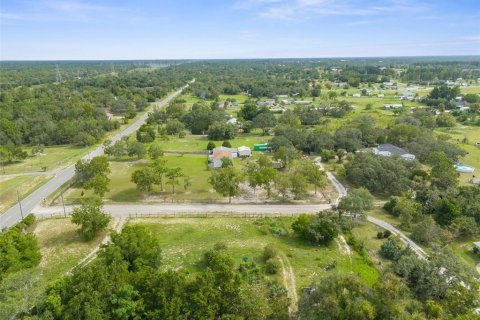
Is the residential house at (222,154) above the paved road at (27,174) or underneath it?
above

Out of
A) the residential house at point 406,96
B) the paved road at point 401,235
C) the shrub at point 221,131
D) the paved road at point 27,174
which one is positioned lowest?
the paved road at point 401,235

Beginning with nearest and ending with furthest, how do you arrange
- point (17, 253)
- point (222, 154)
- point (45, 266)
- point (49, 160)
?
point (17, 253)
point (45, 266)
point (222, 154)
point (49, 160)

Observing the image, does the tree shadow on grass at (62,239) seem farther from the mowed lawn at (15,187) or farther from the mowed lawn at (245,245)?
the mowed lawn at (15,187)

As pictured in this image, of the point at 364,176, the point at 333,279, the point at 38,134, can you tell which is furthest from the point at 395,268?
the point at 38,134

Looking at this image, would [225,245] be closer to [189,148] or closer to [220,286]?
[220,286]

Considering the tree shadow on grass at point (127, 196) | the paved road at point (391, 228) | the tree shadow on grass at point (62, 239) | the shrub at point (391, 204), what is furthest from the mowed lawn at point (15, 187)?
the shrub at point (391, 204)

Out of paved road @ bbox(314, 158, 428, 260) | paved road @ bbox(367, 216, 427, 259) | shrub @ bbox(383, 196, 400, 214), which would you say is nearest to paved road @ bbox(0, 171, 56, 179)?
paved road @ bbox(314, 158, 428, 260)

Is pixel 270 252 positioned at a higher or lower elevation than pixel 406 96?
lower

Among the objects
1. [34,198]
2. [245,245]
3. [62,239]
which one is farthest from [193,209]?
[34,198]

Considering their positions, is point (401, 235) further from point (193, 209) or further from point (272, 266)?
point (193, 209)
